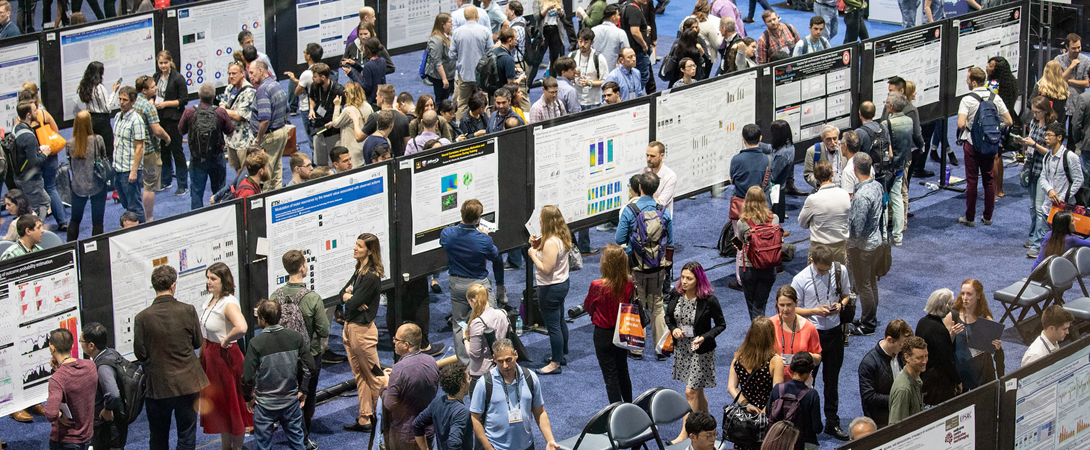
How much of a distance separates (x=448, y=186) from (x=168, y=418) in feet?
9.90

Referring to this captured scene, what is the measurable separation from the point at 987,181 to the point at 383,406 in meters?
8.07

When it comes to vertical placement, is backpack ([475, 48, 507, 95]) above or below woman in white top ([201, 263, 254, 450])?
above

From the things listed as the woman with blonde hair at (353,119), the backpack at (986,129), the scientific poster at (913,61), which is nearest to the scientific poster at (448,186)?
the woman with blonde hair at (353,119)

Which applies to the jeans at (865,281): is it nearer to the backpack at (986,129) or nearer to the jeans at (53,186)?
the backpack at (986,129)

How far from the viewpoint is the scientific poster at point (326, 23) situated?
17234 mm

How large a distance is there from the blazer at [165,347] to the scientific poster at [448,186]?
2.43m

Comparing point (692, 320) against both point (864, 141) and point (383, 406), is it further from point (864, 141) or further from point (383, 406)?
point (864, 141)

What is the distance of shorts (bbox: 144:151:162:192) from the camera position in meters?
13.2

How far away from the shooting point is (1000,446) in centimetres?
735

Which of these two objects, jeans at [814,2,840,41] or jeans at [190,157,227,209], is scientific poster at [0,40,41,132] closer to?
jeans at [190,157,227,209]

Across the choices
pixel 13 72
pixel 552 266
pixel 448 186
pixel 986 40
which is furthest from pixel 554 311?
pixel 13 72

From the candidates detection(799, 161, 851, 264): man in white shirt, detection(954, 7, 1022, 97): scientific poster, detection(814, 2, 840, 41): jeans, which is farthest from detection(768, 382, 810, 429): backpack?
detection(814, 2, 840, 41): jeans

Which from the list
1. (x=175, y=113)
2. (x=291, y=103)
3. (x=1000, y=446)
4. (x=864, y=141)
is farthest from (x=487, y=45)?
(x=1000, y=446)

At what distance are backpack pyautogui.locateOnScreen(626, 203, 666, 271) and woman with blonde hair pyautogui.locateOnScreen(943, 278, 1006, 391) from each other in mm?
2387
